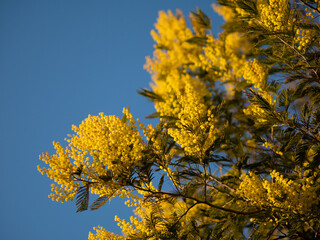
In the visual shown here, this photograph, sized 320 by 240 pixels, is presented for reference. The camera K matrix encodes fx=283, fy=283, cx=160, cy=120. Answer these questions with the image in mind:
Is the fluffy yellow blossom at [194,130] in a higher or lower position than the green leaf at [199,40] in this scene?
lower

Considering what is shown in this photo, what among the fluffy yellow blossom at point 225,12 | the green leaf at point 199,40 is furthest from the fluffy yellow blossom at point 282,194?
the fluffy yellow blossom at point 225,12

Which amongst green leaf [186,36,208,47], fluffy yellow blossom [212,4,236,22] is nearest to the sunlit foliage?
green leaf [186,36,208,47]

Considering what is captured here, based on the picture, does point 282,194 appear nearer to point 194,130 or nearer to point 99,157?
point 194,130

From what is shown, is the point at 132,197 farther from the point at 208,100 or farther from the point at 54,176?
the point at 208,100

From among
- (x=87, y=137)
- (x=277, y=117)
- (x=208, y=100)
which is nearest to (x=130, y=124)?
(x=87, y=137)

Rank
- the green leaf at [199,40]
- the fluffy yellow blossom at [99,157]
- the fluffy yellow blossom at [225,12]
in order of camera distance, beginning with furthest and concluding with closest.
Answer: the fluffy yellow blossom at [225,12] < the green leaf at [199,40] < the fluffy yellow blossom at [99,157]

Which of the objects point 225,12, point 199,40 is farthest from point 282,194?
point 225,12

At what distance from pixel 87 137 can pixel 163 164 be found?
978mm

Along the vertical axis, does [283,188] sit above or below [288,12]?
below

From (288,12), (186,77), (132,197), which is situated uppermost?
(186,77)

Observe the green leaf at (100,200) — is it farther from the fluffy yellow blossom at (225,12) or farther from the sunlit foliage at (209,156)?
the fluffy yellow blossom at (225,12)

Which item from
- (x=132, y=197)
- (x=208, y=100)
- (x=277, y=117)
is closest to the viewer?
(x=132, y=197)

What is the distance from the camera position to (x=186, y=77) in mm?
7223

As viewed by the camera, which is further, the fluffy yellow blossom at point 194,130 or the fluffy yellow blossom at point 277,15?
the fluffy yellow blossom at point 277,15
